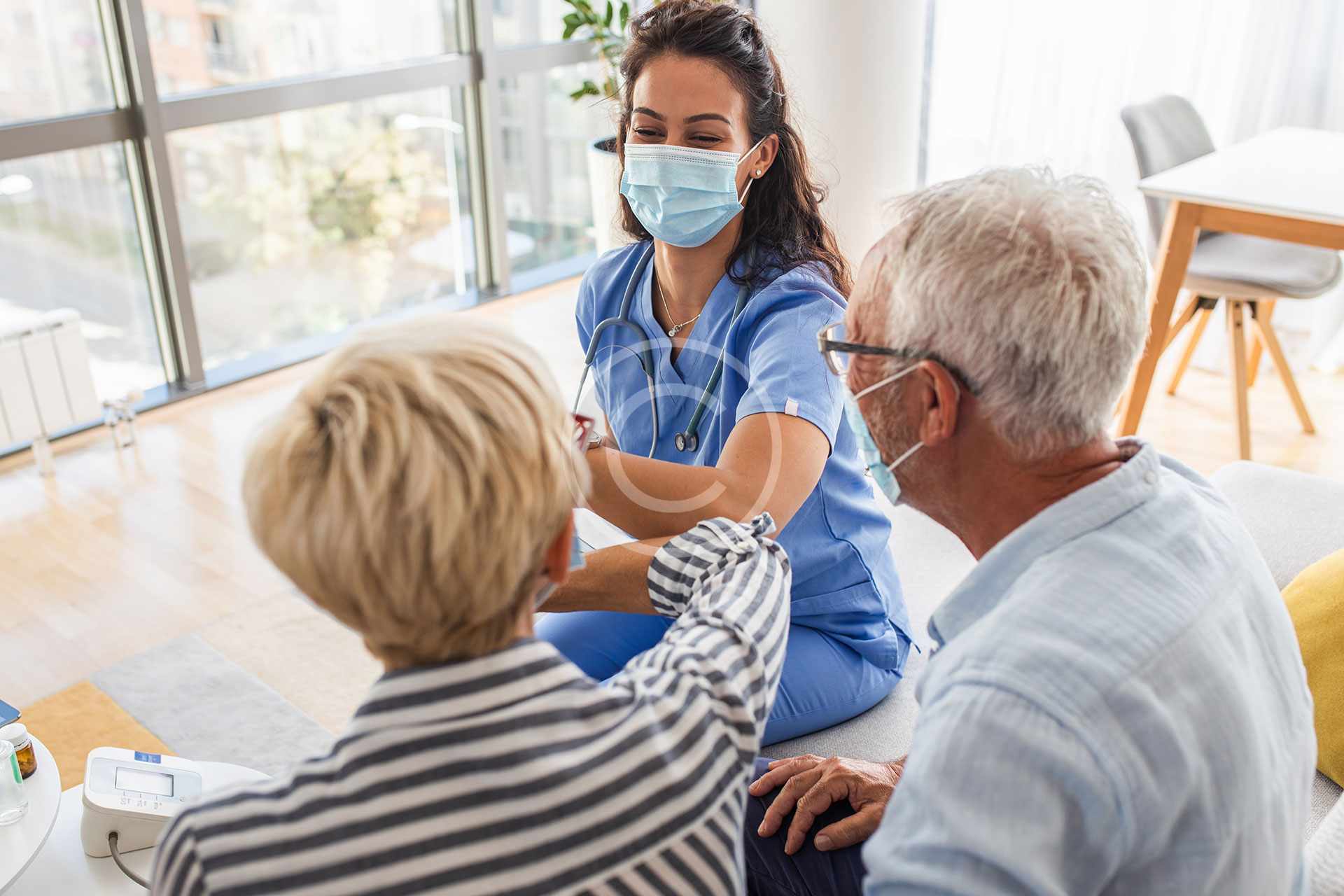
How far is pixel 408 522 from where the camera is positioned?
71 cm

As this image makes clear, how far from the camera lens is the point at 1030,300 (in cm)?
88

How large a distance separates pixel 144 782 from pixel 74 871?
0.41ft

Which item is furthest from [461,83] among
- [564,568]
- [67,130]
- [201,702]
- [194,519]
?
[564,568]

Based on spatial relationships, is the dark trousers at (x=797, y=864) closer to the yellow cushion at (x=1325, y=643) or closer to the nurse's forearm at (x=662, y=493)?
the nurse's forearm at (x=662, y=493)

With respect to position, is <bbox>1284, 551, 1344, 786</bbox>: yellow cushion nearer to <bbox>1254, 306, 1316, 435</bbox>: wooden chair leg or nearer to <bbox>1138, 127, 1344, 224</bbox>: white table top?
<bbox>1138, 127, 1344, 224</bbox>: white table top

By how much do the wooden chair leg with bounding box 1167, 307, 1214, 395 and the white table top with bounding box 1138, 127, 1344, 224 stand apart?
46cm

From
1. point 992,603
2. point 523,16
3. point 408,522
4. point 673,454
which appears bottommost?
point 673,454

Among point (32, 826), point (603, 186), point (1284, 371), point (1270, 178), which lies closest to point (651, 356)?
point (32, 826)

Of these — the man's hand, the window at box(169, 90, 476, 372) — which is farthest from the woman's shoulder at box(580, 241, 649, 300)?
the window at box(169, 90, 476, 372)

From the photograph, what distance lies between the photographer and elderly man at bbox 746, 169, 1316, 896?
0.75 meters

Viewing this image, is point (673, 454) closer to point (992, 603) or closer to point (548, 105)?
point (992, 603)

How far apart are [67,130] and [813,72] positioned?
202cm

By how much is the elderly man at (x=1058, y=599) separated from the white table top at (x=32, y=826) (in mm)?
964

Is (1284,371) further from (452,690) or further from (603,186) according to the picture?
(452,690)
